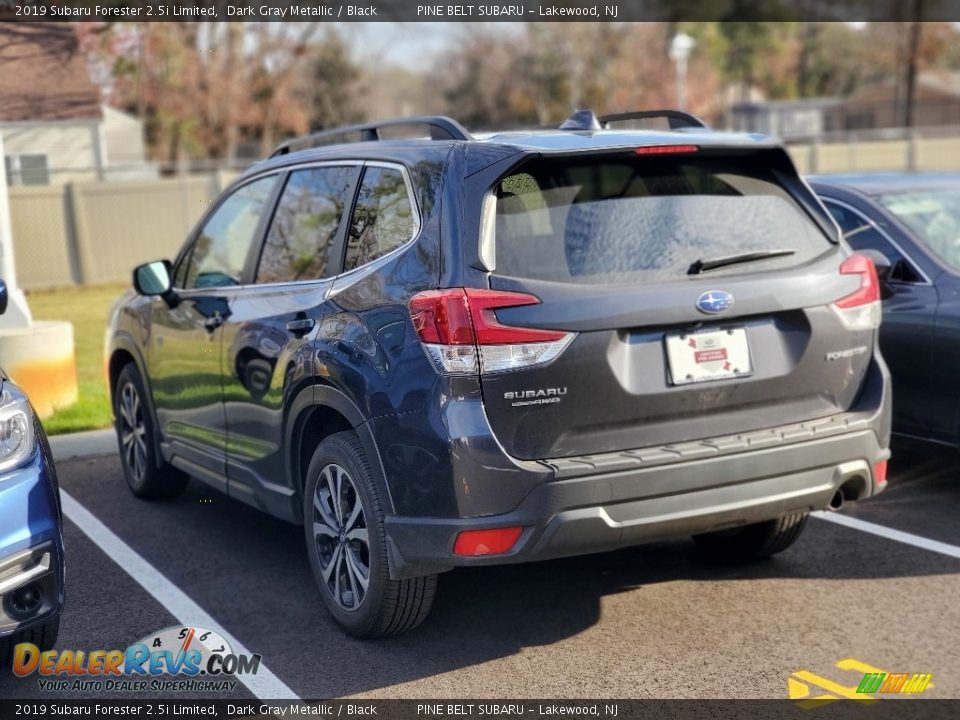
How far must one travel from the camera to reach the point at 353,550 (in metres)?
4.48

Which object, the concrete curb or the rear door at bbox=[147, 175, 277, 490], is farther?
the concrete curb

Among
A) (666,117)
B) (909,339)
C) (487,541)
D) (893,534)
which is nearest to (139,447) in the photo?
(487,541)

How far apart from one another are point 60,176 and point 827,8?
49.8 metres

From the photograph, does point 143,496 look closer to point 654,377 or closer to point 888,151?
point 654,377

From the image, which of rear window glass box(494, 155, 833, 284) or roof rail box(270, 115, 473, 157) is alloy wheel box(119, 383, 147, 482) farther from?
rear window glass box(494, 155, 833, 284)

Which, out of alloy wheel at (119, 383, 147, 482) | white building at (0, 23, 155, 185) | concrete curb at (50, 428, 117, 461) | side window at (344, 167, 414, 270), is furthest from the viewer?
white building at (0, 23, 155, 185)

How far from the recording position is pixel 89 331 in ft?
49.1

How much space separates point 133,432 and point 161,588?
5.77 ft

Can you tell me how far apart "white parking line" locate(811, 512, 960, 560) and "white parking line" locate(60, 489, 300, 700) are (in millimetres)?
3006

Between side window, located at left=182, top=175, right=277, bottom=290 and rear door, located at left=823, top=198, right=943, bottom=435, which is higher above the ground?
side window, located at left=182, top=175, right=277, bottom=290

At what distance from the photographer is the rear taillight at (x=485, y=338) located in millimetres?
3867

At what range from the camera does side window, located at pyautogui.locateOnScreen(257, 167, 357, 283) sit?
16.0ft

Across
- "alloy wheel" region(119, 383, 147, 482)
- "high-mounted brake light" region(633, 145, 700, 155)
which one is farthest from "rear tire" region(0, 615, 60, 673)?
"high-mounted brake light" region(633, 145, 700, 155)

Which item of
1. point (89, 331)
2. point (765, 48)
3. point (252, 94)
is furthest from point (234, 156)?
point (765, 48)
